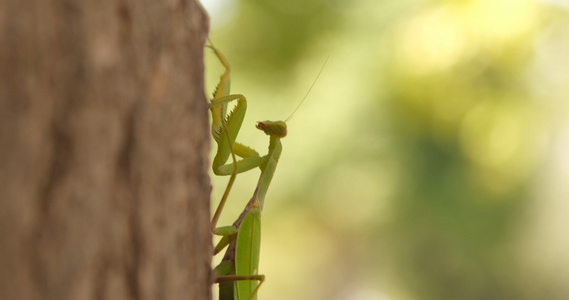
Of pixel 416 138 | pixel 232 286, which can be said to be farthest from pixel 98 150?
pixel 416 138

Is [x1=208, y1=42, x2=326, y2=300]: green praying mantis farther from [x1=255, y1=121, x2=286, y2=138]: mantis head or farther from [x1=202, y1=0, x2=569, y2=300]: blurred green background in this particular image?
[x1=202, y1=0, x2=569, y2=300]: blurred green background

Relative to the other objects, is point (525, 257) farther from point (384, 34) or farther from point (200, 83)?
point (200, 83)

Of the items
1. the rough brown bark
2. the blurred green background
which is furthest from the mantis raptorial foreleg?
the blurred green background

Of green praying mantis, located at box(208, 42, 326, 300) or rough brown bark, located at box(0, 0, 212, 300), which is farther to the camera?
green praying mantis, located at box(208, 42, 326, 300)

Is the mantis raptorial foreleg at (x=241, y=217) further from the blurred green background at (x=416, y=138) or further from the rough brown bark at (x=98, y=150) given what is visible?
the blurred green background at (x=416, y=138)

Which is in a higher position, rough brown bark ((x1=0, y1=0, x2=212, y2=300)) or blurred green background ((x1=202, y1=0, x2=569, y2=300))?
blurred green background ((x1=202, y1=0, x2=569, y2=300))

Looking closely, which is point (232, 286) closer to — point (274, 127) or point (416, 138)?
point (274, 127)

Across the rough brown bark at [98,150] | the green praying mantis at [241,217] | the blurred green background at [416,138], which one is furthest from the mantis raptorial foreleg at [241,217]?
the blurred green background at [416,138]
